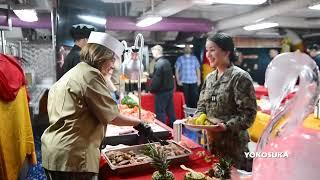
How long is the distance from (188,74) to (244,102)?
19.2 ft

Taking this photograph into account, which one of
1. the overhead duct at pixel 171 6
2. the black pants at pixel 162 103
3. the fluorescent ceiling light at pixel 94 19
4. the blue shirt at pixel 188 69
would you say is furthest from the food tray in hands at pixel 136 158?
the blue shirt at pixel 188 69

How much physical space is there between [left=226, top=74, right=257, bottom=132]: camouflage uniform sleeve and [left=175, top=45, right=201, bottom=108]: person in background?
574 centimetres

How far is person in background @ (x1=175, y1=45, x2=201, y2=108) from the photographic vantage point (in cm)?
775

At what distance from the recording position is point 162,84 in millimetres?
5781

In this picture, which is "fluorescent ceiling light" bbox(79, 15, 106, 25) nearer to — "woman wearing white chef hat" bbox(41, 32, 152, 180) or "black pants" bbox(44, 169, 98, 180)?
"woman wearing white chef hat" bbox(41, 32, 152, 180)

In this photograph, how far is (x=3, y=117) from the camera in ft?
8.45

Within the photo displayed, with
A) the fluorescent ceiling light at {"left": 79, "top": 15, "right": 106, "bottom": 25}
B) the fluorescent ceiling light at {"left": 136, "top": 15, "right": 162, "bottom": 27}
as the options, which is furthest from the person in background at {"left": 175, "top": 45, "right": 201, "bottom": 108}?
the fluorescent ceiling light at {"left": 79, "top": 15, "right": 106, "bottom": 25}

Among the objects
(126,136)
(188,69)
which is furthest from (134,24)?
(126,136)

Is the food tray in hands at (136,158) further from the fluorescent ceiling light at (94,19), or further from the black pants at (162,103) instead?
the black pants at (162,103)

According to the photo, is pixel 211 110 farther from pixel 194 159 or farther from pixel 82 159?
pixel 82 159

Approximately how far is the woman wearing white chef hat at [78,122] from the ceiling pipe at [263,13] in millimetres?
4175

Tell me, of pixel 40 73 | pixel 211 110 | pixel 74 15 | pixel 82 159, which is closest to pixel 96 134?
pixel 82 159

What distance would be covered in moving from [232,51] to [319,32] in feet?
32.8

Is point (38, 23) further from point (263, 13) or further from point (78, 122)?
point (78, 122)
